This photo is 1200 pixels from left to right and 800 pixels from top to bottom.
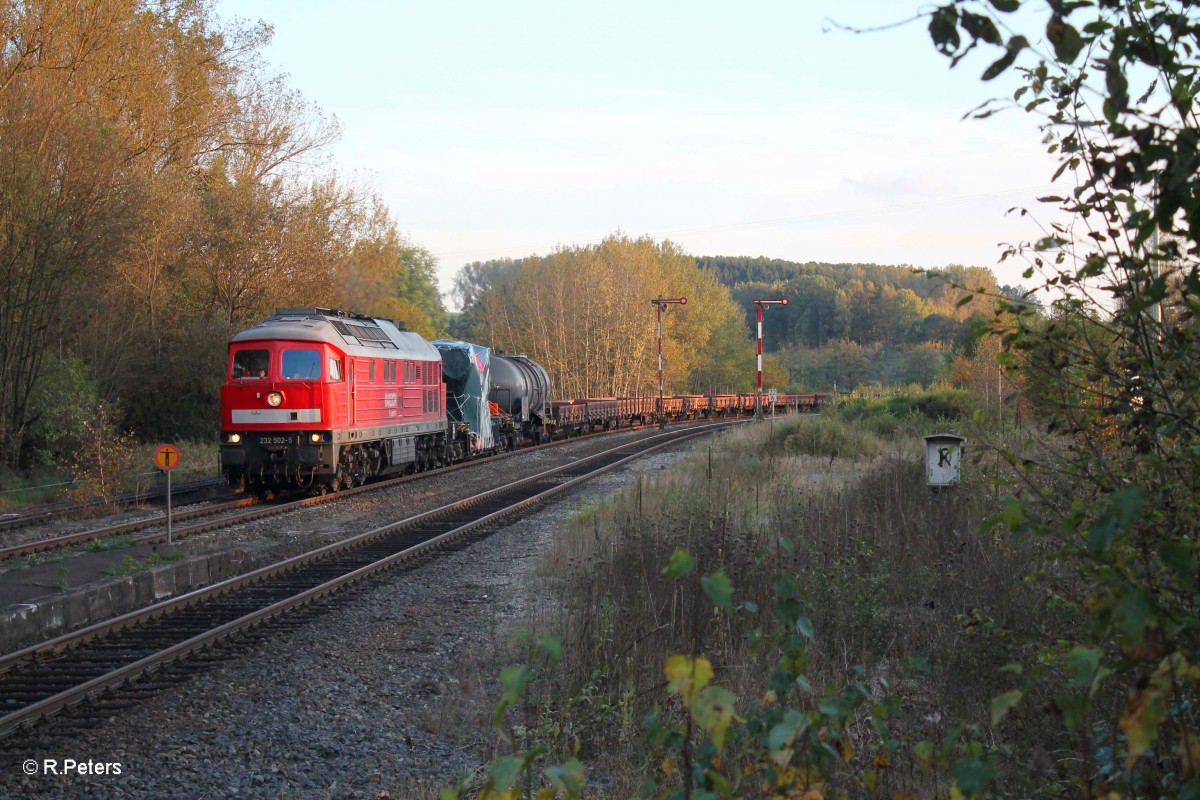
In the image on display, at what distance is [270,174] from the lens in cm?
3316

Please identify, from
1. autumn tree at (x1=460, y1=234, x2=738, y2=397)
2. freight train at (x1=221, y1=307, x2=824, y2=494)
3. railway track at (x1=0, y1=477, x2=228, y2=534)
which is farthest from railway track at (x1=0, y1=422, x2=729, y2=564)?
autumn tree at (x1=460, y1=234, x2=738, y2=397)

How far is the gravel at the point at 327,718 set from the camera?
5738mm

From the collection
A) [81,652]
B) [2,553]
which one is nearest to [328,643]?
[81,652]

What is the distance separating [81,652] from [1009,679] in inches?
273

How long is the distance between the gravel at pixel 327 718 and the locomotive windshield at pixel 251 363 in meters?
9.17

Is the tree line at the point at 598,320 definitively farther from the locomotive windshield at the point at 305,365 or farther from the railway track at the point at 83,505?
the locomotive windshield at the point at 305,365

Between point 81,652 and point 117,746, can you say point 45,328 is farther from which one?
point 117,746

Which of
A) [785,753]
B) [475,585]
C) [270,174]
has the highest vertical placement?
[270,174]

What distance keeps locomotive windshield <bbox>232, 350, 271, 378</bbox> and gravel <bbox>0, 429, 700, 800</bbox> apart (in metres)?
9.17

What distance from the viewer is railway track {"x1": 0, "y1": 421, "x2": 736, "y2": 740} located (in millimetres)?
7090

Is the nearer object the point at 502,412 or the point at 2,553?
the point at 2,553

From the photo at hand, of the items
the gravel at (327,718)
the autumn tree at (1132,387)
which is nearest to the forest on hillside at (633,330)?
the gravel at (327,718)

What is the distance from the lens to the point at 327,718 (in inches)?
271

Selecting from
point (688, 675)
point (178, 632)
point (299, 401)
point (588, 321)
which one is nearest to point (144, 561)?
point (178, 632)
